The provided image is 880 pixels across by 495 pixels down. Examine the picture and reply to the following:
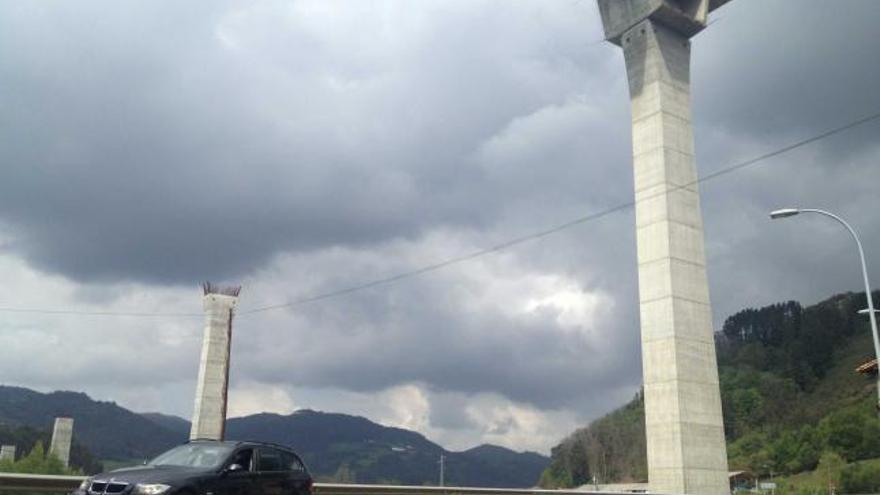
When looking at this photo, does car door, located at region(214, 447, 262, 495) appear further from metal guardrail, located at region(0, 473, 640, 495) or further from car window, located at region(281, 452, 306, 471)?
metal guardrail, located at region(0, 473, 640, 495)

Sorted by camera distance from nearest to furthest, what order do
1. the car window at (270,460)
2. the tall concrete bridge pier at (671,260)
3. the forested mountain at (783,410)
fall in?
the car window at (270,460) < the tall concrete bridge pier at (671,260) < the forested mountain at (783,410)

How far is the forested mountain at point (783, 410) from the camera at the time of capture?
412ft

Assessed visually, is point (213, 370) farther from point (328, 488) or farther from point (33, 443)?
point (33, 443)

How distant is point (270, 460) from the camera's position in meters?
14.8

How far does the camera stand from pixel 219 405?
170 ft

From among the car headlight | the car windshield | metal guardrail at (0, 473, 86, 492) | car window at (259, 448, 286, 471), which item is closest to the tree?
car window at (259, 448, 286, 471)

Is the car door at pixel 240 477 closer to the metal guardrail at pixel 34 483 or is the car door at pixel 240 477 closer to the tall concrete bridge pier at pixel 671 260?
the metal guardrail at pixel 34 483

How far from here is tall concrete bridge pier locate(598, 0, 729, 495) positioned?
3675cm

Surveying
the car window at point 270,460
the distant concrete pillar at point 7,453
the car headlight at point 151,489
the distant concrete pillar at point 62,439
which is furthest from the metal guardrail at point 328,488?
the distant concrete pillar at point 7,453

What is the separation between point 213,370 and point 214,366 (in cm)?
27

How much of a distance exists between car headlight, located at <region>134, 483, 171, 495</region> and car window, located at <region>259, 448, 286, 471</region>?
2.50 meters

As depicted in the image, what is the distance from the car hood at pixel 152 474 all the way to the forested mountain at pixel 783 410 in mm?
124215

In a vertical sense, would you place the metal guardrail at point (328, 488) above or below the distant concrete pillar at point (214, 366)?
below

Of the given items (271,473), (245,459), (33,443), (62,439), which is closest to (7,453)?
(62,439)
